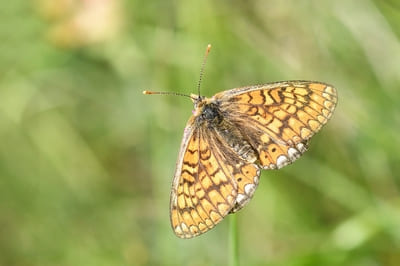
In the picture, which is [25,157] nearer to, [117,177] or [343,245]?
[117,177]

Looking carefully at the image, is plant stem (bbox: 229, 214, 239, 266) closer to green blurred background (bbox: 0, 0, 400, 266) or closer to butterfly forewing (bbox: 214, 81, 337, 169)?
butterfly forewing (bbox: 214, 81, 337, 169)

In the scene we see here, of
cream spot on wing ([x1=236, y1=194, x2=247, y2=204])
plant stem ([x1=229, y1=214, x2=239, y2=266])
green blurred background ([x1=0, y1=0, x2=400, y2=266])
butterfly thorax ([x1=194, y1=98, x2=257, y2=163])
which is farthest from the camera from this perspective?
green blurred background ([x1=0, y1=0, x2=400, y2=266])

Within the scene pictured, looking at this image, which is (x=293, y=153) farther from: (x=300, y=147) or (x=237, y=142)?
(x=237, y=142)

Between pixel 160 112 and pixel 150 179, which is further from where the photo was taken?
pixel 150 179

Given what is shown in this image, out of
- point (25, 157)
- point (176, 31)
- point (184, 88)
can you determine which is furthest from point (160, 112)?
point (25, 157)

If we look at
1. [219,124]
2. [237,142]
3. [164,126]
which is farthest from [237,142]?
[164,126]

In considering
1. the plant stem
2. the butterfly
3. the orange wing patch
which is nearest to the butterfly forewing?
the butterfly
